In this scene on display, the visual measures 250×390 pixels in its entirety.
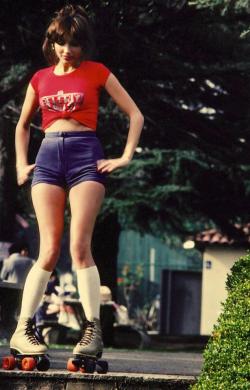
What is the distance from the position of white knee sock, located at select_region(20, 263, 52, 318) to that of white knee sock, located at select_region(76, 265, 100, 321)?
0.22 meters

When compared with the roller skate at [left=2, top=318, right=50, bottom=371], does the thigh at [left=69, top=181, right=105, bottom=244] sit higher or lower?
higher

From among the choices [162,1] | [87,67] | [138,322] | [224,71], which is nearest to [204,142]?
[224,71]

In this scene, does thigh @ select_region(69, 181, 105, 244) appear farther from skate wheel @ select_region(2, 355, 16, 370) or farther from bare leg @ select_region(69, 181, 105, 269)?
skate wheel @ select_region(2, 355, 16, 370)

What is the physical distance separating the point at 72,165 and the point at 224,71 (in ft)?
36.8

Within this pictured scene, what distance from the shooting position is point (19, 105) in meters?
20.7

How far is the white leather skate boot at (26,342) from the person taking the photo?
7199 millimetres

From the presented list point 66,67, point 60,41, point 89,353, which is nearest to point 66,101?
point 66,67

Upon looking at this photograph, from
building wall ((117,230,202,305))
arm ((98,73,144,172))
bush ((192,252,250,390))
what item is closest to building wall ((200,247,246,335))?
building wall ((117,230,202,305))

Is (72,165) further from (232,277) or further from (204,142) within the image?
(204,142)

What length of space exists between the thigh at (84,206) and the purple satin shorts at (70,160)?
0.04 meters

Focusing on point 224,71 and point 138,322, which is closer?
point 224,71

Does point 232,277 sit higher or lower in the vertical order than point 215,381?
higher

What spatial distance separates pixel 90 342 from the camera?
7.13 meters

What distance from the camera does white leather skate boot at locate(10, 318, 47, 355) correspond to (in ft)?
23.6
